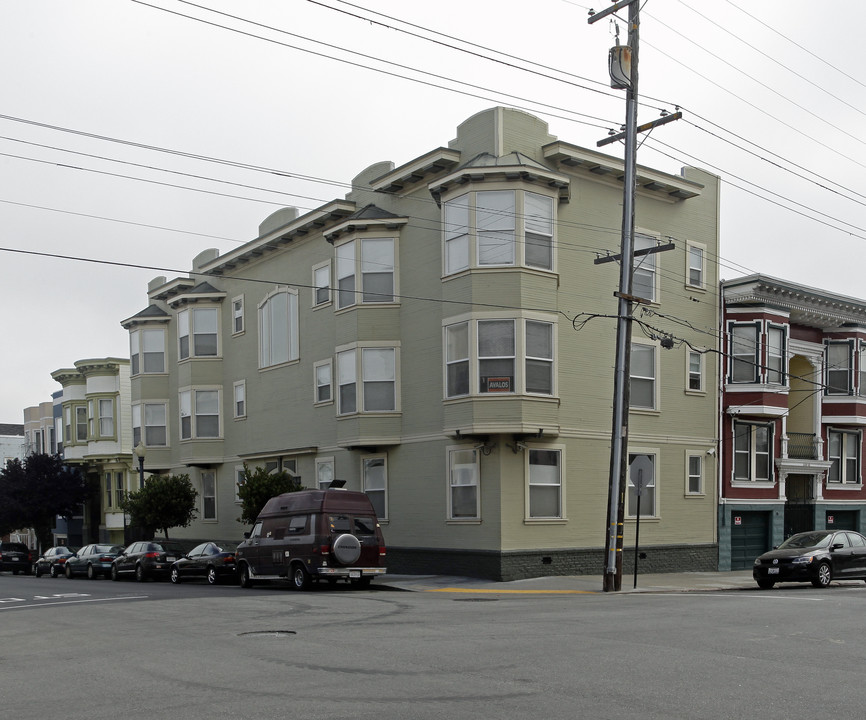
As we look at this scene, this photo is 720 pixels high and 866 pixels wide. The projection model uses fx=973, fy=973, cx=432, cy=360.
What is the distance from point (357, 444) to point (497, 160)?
907 cm

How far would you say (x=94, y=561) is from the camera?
113 ft

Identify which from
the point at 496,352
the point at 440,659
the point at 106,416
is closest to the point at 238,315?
the point at 496,352

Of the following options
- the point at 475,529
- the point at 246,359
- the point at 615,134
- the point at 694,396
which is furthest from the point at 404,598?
the point at 246,359

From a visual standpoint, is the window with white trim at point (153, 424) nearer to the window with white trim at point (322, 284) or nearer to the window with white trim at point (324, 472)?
the window with white trim at point (324, 472)

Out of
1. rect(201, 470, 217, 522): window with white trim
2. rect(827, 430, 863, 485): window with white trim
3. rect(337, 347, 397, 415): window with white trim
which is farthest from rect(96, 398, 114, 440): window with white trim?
rect(827, 430, 863, 485): window with white trim

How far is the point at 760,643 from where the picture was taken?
11.8 metres

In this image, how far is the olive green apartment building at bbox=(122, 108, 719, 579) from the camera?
995 inches

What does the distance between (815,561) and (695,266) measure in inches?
421

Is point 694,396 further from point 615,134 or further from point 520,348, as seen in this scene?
point 615,134

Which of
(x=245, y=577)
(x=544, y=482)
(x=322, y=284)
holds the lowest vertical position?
(x=245, y=577)

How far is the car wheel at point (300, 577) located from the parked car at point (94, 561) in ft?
44.6

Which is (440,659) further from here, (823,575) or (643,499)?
(643,499)

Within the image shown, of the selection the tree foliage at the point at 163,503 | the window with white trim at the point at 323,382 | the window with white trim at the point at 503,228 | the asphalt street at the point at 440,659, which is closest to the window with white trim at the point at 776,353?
the window with white trim at the point at 503,228

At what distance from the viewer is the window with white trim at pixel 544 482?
25453 mm
